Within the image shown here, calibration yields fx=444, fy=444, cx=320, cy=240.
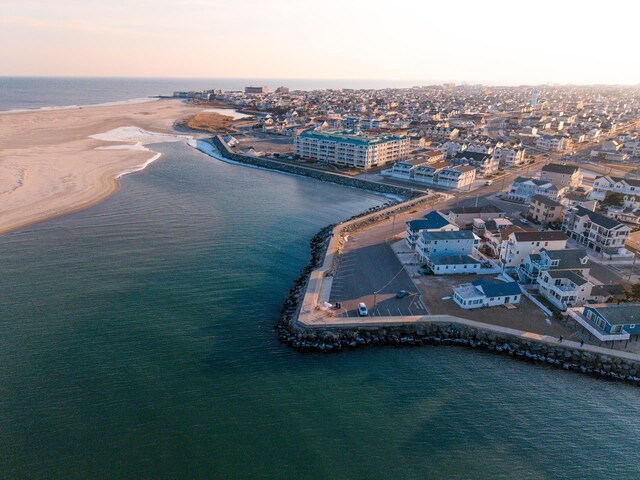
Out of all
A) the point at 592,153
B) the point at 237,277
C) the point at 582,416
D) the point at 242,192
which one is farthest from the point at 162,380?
the point at 592,153

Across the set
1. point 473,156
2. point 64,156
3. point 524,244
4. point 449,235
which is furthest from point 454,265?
point 64,156

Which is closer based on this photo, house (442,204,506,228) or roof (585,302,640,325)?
roof (585,302,640,325)

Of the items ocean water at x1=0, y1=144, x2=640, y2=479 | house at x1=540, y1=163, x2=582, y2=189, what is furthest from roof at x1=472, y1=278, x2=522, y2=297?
house at x1=540, y1=163, x2=582, y2=189

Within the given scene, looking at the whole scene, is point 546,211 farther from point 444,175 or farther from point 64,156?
point 64,156

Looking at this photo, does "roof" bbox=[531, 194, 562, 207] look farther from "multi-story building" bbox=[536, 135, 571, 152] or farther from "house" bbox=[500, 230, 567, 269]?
"multi-story building" bbox=[536, 135, 571, 152]

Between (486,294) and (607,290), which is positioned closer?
(486,294)

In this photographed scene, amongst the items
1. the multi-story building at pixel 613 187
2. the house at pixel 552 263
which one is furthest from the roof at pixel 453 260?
the multi-story building at pixel 613 187
